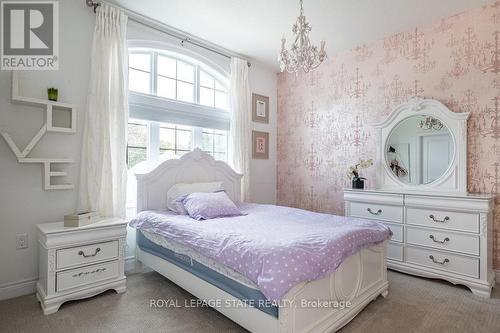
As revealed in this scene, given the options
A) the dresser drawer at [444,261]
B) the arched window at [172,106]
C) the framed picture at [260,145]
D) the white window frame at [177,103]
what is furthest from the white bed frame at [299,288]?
the framed picture at [260,145]

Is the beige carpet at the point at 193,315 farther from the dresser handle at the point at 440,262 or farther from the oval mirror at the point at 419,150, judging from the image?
the oval mirror at the point at 419,150

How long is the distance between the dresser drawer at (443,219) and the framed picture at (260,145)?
2.24 m

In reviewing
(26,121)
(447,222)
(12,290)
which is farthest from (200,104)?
(447,222)

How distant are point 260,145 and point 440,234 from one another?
2.65m

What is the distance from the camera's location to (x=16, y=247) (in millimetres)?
2357

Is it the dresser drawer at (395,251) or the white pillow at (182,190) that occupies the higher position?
the white pillow at (182,190)

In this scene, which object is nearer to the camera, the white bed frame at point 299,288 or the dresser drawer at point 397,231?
the white bed frame at point 299,288

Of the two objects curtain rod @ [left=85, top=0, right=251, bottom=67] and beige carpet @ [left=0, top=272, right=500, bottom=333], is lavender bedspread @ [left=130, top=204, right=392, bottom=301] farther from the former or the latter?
curtain rod @ [left=85, top=0, right=251, bottom=67]

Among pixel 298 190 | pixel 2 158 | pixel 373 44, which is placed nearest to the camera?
pixel 2 158

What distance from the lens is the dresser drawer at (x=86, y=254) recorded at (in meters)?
2.16

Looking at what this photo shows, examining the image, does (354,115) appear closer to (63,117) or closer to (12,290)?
(63,117)

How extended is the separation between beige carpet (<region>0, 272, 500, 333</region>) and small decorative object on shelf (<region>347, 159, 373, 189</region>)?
4.30 ft

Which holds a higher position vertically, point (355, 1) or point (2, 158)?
point (355, 1)

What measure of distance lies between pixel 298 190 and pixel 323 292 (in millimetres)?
2692
